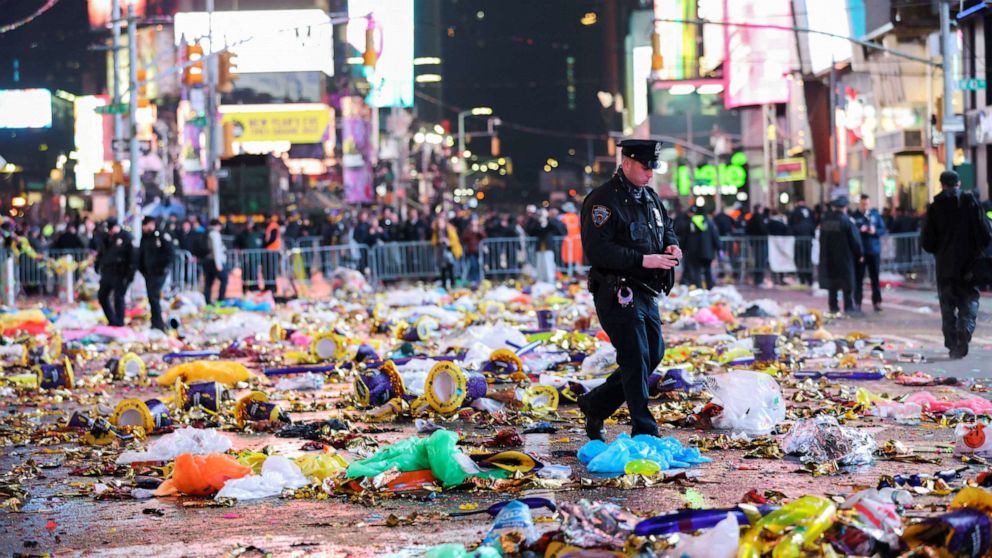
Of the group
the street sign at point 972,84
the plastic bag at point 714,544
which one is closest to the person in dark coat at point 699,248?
the street sign at point 972,84

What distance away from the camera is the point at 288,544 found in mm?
7223

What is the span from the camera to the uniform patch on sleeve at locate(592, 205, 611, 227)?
9219 mm

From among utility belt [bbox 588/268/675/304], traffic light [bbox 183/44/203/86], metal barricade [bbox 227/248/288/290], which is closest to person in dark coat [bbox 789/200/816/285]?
metal barricade [bbox 227/248/288/290]

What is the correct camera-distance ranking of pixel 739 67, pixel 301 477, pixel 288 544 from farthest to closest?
pixel 739 67, pixel 301 477, pixel 288 544

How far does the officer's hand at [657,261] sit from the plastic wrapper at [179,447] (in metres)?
3.20

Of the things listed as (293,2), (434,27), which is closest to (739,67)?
(293,2)

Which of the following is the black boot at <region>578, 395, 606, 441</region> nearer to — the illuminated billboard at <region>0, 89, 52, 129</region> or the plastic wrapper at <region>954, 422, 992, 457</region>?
the plastic wrapper at <region>954, 422, 992, 457</region>

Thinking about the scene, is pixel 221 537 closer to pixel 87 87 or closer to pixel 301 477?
pixel 301 477

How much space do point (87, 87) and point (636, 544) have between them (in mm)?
90816

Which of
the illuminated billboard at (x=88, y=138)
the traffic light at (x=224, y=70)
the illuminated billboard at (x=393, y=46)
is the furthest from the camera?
the illuminated billboard at (x=393, y=46)

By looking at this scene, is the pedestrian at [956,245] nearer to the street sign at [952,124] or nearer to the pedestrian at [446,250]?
the street sign at [952,124]

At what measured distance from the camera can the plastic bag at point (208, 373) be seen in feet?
49.4

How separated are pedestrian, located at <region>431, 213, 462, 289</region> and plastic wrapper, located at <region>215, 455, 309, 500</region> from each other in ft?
86.4

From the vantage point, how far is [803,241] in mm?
33375
